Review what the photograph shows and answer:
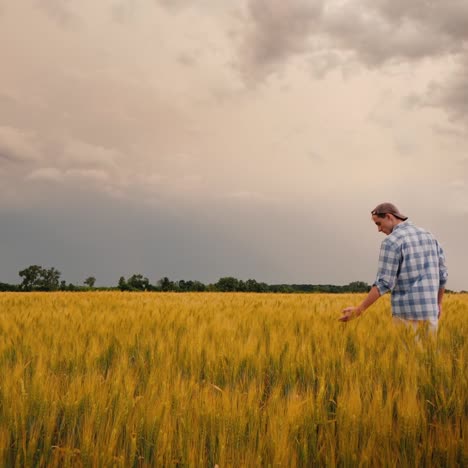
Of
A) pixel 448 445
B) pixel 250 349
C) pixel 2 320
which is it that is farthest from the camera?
pixel 2 320

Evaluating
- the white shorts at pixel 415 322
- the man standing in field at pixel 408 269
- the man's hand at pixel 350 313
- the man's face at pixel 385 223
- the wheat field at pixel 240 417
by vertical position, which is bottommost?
the wheat field at pixel 240 417

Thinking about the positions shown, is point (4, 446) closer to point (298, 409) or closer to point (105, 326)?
point (298, 409)

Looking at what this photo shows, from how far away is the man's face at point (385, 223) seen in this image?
4.66 metres

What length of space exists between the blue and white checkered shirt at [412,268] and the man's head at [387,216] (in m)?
0.10

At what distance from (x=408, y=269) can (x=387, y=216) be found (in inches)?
23.9

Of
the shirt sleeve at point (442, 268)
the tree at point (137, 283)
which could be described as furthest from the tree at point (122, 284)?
the shirt sleeve at point (442, 268)

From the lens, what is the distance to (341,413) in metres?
2.04

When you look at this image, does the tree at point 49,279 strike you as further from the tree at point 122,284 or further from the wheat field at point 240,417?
the wheat field at point 240,417

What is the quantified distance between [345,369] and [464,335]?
2506mm

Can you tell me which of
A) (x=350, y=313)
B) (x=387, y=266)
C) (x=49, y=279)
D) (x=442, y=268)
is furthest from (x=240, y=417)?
(x=49, y=279)

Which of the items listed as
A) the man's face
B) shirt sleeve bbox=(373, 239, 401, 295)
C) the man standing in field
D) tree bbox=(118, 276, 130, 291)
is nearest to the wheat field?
shirt sleeve bbox=(373, 239, 401, 295)

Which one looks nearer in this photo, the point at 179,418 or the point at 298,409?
the point at 179,418

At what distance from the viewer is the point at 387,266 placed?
4.41 metres

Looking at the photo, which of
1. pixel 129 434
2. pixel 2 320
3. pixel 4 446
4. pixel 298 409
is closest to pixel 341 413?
pixel 298 409
